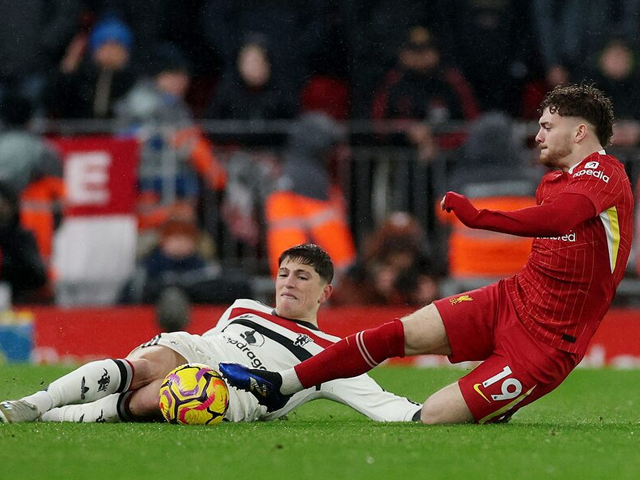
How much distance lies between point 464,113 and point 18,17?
5.01 m

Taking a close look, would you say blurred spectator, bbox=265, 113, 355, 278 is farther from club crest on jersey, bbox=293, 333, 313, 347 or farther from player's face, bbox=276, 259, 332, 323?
club crest on jersey, bbox=293, 333, 313, 347

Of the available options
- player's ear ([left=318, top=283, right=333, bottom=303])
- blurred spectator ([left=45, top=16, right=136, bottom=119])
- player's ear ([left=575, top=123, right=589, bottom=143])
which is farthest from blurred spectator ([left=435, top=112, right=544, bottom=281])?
player's ear ([left=575, top=123, right=589, bottom=143])

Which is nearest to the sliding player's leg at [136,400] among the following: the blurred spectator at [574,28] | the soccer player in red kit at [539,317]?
the soccer player in red kit at [539,317]

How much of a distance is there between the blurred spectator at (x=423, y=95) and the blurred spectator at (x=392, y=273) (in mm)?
982

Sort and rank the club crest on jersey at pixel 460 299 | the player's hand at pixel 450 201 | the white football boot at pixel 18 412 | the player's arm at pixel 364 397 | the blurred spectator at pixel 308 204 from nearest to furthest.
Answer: the player's hand at pixel 450 201
the white football boot at pixel 18 412
the club crest on jersey at pixel 460 299
the player's arm at pixel 364 397
the blurred spectator at pixel 308 204

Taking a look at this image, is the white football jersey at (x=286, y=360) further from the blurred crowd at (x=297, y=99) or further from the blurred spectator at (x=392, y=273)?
the blurred spectator at (x=392, y=273)

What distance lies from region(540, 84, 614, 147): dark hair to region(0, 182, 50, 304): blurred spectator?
728cm

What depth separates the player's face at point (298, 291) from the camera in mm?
7223

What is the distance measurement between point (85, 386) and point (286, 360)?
1106mm

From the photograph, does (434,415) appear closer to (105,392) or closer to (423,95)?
(105,392)

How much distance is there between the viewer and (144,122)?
1356cm

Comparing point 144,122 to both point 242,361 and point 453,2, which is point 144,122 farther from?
point 242,361

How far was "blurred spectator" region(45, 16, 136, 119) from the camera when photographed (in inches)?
547

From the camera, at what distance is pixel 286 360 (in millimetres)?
7031
